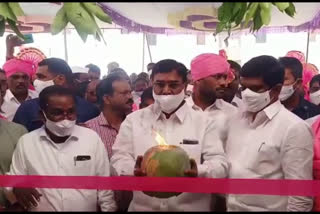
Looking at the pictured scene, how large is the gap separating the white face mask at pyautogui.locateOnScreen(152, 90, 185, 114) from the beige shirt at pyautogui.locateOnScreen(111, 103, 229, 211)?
31mm

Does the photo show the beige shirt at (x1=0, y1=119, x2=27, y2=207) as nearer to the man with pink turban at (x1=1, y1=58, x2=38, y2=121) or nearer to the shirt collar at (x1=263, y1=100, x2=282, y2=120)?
the shirt collar at (x1=263, y1=100, x2=282, y2=120)

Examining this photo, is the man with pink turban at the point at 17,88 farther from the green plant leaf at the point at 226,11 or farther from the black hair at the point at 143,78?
the green plant leaf at the point at 226,11

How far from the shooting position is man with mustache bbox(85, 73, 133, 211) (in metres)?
2.97

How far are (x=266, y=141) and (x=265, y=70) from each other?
0.36 metres

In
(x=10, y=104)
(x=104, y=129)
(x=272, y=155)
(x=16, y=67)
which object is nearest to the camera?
(x=272, y=155)

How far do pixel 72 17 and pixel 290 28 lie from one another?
9.51 m

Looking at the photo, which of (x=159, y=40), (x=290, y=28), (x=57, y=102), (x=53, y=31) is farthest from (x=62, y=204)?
(x=290, y=28)

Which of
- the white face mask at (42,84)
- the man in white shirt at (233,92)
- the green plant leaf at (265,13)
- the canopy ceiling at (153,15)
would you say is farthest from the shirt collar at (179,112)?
the canopy ceiling at (153,15)

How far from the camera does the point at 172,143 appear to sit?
242 centimetres

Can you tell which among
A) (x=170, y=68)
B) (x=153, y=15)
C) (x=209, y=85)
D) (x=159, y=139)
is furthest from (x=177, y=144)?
(x=153, y=15)

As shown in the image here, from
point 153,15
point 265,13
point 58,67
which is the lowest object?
point 58,67

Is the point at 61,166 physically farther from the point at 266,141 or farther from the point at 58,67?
the point at 58,67


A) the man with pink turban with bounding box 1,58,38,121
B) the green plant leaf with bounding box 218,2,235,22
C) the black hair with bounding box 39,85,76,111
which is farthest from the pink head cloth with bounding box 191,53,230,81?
the man with pink turban with bounding box 1,58,38,121

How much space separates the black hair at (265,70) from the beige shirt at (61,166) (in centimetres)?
85
